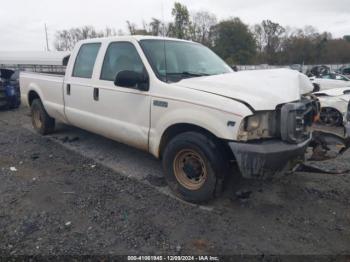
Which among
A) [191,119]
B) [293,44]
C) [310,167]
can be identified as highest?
[293,44]

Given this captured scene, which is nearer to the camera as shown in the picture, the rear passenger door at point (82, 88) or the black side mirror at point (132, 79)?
the black side mirror at point (132, 79)

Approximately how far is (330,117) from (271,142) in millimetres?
6592

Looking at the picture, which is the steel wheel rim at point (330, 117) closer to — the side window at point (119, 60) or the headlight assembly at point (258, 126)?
the headlight assembly at point (258, 126)

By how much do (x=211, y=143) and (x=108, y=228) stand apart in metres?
1.39

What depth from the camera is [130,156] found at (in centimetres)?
552

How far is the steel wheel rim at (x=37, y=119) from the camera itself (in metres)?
6.93

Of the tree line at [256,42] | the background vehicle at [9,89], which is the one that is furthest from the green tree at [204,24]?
the background vehicle at [9,89]

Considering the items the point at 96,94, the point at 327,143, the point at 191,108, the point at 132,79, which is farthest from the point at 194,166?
the point at 96,94

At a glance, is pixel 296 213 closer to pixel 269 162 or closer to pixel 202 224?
pixel 269 162

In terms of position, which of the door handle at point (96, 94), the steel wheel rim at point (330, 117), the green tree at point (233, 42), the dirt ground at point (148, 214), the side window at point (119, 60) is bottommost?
the dirt ground at point (148, 214)

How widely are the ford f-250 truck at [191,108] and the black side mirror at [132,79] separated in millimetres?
12

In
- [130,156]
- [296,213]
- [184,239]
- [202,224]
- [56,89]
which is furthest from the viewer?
[56,89]

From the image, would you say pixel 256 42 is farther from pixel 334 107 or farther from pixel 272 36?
pixel 334 107

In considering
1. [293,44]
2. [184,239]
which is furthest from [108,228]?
[293,44]
